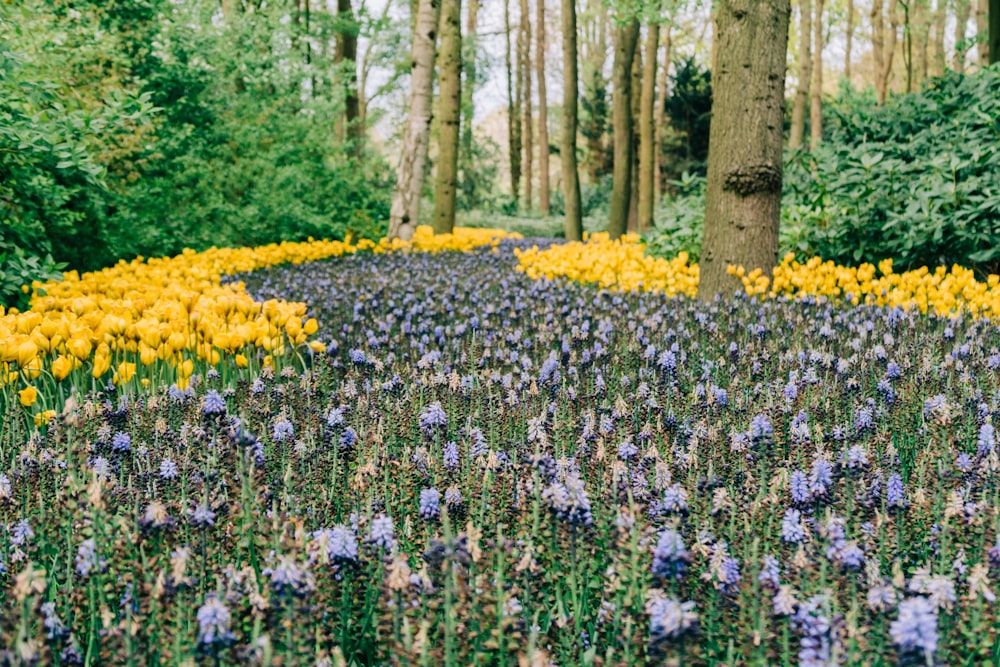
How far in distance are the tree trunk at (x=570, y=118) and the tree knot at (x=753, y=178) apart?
10077mm

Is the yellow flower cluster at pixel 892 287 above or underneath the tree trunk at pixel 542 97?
underneath

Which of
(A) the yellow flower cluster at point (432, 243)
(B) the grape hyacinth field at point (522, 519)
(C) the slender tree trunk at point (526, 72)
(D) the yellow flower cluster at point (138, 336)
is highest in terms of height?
(C) the slender tree trunk at point (526, 72)

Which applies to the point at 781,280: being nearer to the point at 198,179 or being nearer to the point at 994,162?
the point at 994,162

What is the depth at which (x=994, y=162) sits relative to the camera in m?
7.69

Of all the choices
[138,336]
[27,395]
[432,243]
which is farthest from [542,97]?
[27,395]

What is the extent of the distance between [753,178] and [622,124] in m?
9.13

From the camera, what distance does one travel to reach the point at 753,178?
7039 millimetres

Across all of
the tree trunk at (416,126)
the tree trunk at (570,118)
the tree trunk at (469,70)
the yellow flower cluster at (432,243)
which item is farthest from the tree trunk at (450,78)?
the tree trunk at (469,70)

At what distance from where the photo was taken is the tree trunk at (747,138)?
694 centimetres

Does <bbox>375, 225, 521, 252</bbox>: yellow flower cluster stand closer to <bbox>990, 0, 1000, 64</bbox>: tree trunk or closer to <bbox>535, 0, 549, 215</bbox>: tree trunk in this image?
<bbox>535, 0, 549, 215</bbox>: tree trunk

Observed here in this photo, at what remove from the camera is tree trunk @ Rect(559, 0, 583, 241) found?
1680 centimetres

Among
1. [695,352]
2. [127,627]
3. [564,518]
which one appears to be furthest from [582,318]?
[127,627]

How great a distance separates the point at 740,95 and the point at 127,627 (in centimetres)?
680

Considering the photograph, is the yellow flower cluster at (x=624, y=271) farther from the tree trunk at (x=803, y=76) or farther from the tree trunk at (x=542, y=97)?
the tree trunk at (x=542, y=97)
